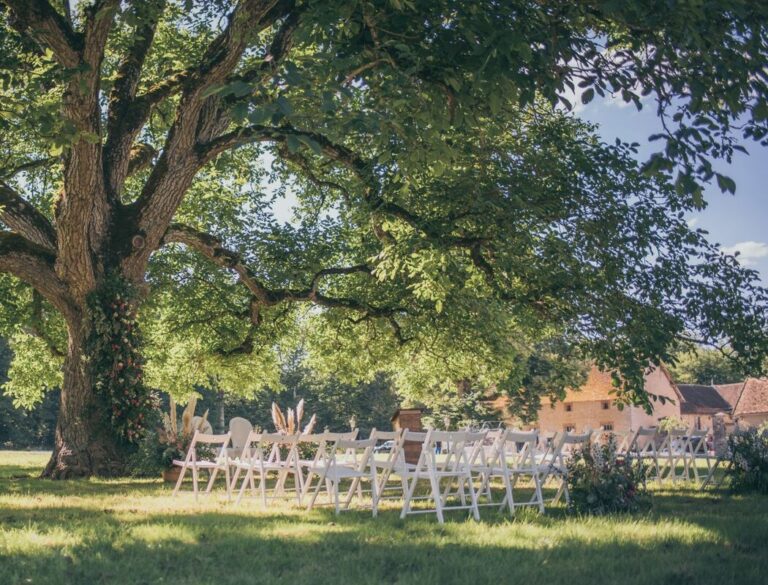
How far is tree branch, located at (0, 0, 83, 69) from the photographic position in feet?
38.8

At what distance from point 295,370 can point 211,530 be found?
6471 cm

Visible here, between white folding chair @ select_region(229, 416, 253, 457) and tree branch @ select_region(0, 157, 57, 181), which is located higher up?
tree branch @ select_region(0, 157, 57, 181)

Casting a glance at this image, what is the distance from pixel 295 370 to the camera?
7144 cm

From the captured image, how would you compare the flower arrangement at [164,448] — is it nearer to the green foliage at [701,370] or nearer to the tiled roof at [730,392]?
the tiled roof at [730,392]

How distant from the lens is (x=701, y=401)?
2756 inches

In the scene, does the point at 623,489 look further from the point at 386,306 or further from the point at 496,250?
the point at 386,306

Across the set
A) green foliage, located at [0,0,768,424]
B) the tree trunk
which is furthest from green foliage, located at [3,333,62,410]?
the tree trunk

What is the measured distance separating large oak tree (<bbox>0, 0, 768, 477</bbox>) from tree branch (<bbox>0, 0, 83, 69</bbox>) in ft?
0.15

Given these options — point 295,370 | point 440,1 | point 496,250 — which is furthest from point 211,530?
point 295,370

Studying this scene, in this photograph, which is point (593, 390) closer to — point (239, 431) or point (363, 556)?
point (239, 431)

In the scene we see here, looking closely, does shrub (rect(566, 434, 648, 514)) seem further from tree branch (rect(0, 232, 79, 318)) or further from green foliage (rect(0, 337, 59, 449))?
green foliage (rect(0, 337, 59, 449))

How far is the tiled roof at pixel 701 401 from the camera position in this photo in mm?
68250

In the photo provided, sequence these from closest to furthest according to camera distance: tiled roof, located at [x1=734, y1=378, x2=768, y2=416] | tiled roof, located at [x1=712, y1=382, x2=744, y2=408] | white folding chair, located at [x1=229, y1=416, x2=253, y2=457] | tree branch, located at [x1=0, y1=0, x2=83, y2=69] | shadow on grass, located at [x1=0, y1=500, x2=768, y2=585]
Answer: shadow on grass, located at [x1=0, y1=500, x2=768, y2=585]
tree branch, located at [x1=0, y1=0, x2=83, y2=69]
white folding chair, located at [x1=229, y1=416, x2=253, y2=457]
tiled roof, located at [x1=734, y1=378, x2=768, y2=416]
tiled roof, located at [x1=712, y1=382, x2=744, y2=408]

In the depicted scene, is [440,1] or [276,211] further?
[276,211]
